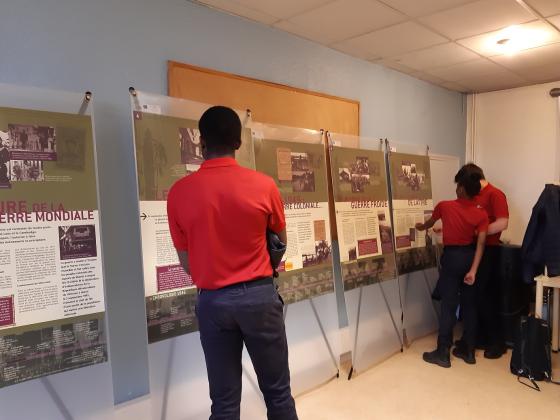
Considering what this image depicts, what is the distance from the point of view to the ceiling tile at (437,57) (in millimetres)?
3352

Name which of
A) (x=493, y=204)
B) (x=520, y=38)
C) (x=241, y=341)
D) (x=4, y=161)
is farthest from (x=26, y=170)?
(x=493, y=204)

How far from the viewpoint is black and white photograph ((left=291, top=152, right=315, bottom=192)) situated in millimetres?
2816

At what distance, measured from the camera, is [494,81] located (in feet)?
14.5

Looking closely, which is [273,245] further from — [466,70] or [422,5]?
[466,70]

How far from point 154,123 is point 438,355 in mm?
2803

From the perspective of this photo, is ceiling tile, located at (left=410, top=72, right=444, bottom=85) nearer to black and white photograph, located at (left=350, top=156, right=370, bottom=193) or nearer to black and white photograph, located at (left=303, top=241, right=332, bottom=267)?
black and white photograph, located at (left=350, top=156, right=370, bottom=193)

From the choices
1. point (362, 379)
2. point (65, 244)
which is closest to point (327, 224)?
point (362, 379)

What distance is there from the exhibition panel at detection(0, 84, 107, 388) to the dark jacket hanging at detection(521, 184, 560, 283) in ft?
9.48

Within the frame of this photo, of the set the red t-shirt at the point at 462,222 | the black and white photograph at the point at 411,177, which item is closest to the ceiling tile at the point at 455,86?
the black and white photograph at the point at 411,177

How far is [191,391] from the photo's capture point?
2.33 metres

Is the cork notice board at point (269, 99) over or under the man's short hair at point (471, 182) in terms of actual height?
over

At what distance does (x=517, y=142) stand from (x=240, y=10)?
140 inches

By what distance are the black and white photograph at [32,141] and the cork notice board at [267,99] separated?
76cm

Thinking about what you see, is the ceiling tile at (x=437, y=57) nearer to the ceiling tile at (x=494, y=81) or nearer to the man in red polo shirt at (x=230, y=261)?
the ceiling tile at (x=494, y=81)
